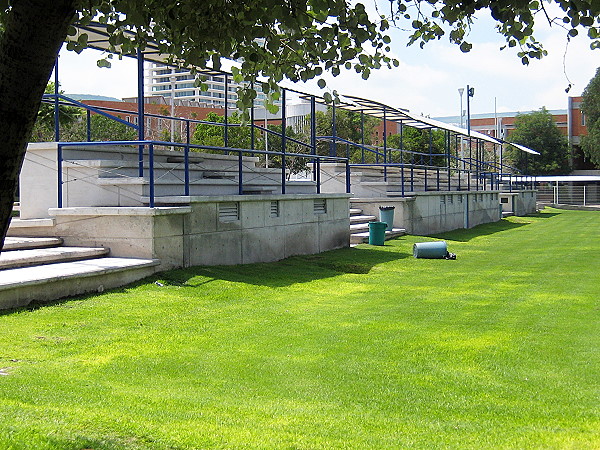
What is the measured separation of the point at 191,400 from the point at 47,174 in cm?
891

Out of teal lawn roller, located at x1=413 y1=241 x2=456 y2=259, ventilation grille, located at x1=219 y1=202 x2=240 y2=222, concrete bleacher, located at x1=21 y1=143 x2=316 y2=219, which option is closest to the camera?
concrete bleacher, located at x1=21 y1=143 x2=316 y2=219

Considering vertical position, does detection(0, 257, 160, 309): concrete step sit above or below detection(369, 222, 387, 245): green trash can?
below

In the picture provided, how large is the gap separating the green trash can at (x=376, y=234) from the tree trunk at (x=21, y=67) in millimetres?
16938

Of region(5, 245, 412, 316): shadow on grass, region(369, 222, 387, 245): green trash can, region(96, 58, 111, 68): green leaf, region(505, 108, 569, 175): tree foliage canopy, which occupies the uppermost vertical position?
region(505, 108, 569, 175): tree foliage canopy

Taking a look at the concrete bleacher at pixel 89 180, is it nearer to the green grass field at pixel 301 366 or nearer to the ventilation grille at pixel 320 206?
the green grass field at pixel 301 366

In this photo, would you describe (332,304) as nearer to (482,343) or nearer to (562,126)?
(482,343)

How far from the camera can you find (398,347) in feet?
26.6

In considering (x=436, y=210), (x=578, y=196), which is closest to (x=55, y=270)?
(x=436, y=210)

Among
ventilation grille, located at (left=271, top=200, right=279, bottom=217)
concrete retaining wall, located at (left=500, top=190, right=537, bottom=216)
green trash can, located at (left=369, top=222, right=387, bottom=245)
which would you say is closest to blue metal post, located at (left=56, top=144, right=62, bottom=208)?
ventilation grille, located at (left=271, top=200, right=279, bottom=217)

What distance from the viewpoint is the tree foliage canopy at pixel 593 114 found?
70.2m

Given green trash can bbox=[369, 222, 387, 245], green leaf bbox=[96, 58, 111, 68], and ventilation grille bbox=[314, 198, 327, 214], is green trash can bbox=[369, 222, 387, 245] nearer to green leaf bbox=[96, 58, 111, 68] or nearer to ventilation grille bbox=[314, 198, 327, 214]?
ventilation grille bbox=[314, 198, 327, 214]

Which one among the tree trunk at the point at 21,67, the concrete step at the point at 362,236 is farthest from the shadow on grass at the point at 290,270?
the tree trunk at the point at 21,67

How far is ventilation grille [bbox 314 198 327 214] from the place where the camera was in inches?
728

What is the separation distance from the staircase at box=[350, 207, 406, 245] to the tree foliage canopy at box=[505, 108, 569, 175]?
191 ft
